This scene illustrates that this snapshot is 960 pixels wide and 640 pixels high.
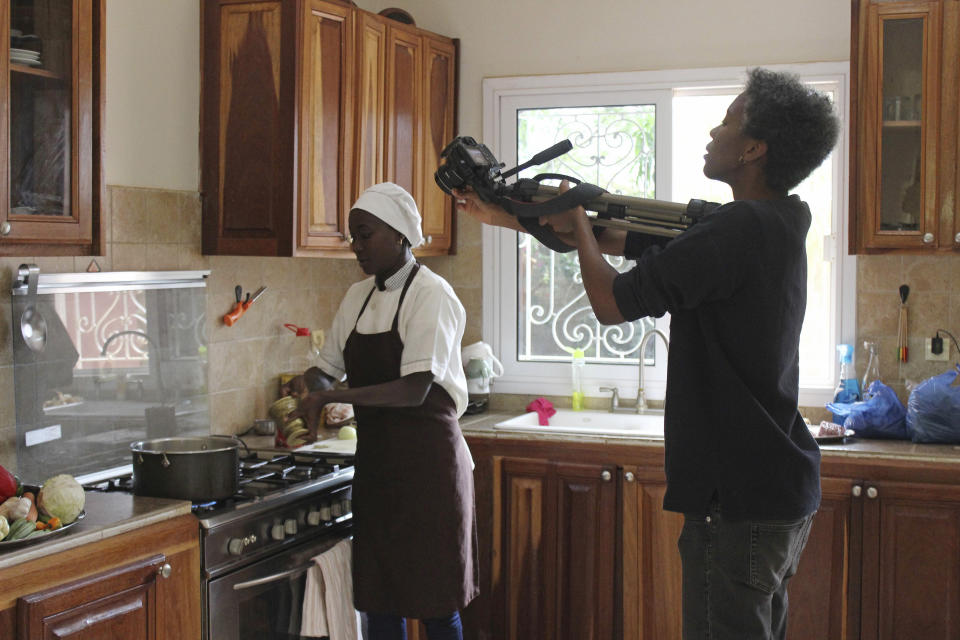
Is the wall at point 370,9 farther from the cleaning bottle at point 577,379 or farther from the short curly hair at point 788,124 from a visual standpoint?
the short curly hair at point 788,124

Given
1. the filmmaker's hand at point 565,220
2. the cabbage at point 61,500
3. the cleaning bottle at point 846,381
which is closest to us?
the filmmaker's hand at point 565,220

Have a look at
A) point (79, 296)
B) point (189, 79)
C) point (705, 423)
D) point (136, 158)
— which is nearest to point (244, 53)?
point (189, 79)

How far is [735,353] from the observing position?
178cm

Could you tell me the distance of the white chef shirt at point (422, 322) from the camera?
2.54m

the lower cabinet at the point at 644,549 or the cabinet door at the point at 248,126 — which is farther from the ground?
the cabinet door at the point at 248,126

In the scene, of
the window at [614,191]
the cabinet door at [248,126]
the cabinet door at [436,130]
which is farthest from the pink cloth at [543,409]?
the cabinet door at [248,126]

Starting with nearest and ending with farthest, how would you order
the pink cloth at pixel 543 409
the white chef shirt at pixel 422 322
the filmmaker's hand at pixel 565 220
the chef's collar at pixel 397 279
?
the filmmaker's hand at pixel 565 220, the white chef shirt at pixel 422 322, the chef's collar at pixel 397 279, the pink cloth at pixel 543 409

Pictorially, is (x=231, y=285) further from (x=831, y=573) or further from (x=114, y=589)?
(x=831, y=573)

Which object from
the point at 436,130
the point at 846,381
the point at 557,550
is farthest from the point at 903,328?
the point at 436,130

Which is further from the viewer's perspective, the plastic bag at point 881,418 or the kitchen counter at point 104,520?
the plastic bag at point 881,418

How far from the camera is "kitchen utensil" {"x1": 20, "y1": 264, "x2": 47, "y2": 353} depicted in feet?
8.29

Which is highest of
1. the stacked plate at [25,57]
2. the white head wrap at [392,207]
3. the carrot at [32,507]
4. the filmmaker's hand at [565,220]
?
the stacked plate at [25,57]

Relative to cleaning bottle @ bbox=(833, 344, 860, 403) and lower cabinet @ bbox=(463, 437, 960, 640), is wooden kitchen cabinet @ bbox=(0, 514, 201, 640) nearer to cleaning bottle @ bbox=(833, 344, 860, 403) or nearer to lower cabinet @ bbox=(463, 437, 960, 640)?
lower cabinet @ bbox=(463, 437, 960, 640)

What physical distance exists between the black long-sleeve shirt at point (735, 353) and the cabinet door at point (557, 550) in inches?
59.0
